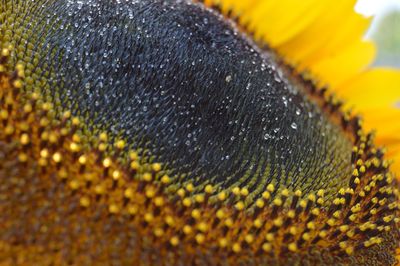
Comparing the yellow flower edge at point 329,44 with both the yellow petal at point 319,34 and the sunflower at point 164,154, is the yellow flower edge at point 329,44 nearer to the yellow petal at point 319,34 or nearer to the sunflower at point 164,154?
the yellow petal at point 319,34

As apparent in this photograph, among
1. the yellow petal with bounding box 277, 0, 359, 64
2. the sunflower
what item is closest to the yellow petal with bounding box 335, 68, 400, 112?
the yellow petal with bounding box 277, 0, 359, 64

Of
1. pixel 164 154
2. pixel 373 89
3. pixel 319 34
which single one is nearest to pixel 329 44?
pixel 319 34

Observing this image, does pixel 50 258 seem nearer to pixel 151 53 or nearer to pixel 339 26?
pixel 151 53

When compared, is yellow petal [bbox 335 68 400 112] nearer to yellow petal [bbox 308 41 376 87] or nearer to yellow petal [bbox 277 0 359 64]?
yellow petal [bbox 308 41 376 87]

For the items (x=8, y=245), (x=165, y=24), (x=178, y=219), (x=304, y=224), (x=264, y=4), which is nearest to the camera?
(x=8, y=245)

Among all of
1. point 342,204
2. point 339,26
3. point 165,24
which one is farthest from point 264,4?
point 342,204

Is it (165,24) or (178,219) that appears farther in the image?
(165,24)
